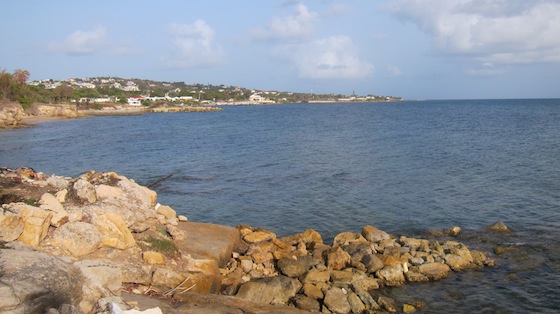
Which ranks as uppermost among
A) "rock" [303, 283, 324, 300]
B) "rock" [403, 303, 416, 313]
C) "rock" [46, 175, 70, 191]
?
"rock" [46, 175, 70, 191]

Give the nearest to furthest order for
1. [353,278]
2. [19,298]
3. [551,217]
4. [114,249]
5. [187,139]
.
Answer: [19,298], [114,249], [353,278], [551,217], [187,139]

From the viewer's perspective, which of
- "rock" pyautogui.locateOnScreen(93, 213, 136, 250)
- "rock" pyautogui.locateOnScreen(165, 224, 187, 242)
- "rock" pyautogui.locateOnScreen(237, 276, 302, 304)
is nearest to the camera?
"rock" pyautogui.locateOnScreen(93, 213, 136, 250)

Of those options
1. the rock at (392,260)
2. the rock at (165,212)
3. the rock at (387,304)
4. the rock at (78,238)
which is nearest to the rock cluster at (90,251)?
the rock at (78,238)

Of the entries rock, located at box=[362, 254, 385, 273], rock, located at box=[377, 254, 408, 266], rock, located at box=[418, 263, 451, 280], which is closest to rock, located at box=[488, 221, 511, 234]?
rock, located at box=[418, 263, 451, 280]

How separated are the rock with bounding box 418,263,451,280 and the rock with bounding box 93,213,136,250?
388 inches

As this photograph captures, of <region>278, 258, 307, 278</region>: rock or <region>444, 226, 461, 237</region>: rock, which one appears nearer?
<region>278, 258, 307, 278</region>: rock

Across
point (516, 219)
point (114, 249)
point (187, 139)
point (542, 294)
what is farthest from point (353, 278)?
point (187, 139)

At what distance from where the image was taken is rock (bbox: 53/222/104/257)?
12.1m

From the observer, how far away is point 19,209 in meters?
11.8

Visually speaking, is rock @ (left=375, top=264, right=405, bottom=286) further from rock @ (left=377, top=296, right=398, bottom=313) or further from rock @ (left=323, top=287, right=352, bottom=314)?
rock @ (left=323, top=287, right=352, bottom=314)

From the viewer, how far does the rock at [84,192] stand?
14.9m

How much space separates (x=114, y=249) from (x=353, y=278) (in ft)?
24.8

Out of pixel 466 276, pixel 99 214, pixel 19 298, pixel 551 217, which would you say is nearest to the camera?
pixel 19 298

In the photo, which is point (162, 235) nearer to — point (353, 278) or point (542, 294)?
point (353, 278)
